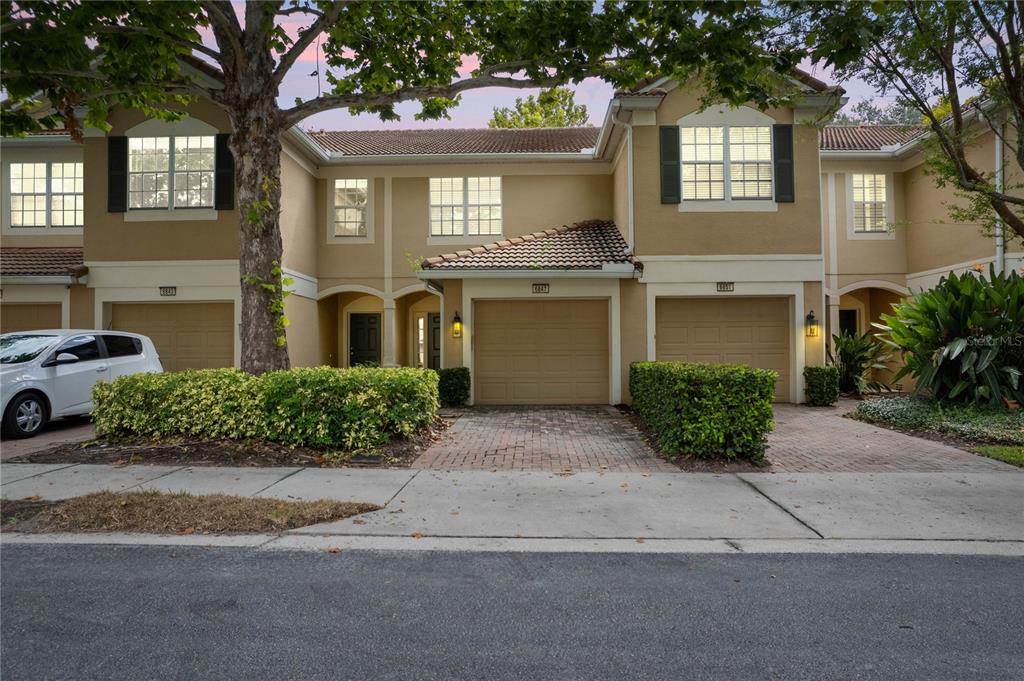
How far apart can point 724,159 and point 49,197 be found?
16.7 metres

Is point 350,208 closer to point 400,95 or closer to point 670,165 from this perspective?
point 400,95

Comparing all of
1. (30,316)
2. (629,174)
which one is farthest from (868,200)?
(30,316)

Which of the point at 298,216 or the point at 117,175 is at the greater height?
the point at 117,175

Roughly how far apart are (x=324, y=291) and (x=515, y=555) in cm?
1251

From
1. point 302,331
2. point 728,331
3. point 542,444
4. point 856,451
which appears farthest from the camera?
point 302,331

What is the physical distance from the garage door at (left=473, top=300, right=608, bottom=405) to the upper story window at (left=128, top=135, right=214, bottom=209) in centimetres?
711

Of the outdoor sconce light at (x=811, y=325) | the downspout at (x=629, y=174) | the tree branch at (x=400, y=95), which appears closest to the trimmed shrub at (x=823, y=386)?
the outdoor sconce light at (x=811, y=325)

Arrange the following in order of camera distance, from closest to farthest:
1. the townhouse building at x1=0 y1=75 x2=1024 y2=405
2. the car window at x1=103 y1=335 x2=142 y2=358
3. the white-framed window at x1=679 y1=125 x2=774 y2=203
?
the car window at x1=103 y1=335 x2=142 y2=358 → the townhouse building at x1=0 y1=75 x2=1024 y2=405 → the white-framed window at x1=679 y1=125 x2=774 y2=203

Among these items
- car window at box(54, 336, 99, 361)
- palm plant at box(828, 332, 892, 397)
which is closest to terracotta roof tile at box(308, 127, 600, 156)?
car window at box(54, 336, 99, 361)

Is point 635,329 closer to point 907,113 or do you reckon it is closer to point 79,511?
point 907,113

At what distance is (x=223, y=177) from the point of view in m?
13.1

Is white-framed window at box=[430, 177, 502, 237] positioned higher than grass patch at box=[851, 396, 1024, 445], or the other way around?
white-framed window at box=[430, 177, 502, 237]

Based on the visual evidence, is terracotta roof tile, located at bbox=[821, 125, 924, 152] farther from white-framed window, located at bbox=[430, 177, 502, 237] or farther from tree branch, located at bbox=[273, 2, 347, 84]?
tree branch, located at bbox=[273, 2, 347, 84]

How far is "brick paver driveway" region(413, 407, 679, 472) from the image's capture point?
23.3ft
